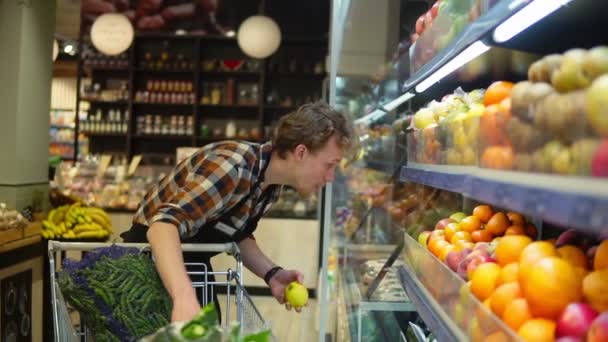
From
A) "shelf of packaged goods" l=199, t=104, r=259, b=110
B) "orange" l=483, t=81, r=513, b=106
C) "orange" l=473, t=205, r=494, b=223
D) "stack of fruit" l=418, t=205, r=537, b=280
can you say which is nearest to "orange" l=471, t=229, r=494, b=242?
"stack of fruit" l=418, t=205, r=537, b=280

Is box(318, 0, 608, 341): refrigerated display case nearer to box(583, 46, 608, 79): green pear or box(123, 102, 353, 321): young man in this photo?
box(583, 46, 608, 79): green pear

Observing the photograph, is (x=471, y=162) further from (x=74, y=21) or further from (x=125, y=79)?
(x=125, y=79)

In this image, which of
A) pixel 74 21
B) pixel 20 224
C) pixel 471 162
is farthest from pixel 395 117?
pixel 74 21

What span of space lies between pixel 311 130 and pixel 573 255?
3.45 feet

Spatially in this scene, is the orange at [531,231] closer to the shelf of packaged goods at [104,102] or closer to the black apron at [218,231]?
the black apron at [218,231]

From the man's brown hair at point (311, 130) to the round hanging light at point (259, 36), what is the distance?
481 centimetres

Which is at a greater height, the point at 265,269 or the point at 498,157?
the point at 498,157

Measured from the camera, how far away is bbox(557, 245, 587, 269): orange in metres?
1.18

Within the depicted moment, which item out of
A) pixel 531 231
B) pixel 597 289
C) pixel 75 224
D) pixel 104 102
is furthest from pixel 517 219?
pixel 104 102

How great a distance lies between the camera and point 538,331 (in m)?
1.00

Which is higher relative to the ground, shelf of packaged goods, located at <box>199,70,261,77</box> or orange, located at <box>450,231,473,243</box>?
shelf of packaged goods, located at <box>199,70,261,77</box>

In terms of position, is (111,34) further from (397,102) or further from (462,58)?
(462,58)

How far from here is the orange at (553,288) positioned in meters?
1.04

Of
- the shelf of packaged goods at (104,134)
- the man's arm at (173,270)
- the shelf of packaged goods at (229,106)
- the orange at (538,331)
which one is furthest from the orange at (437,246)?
the shelf of packaged goods at (104,134)
